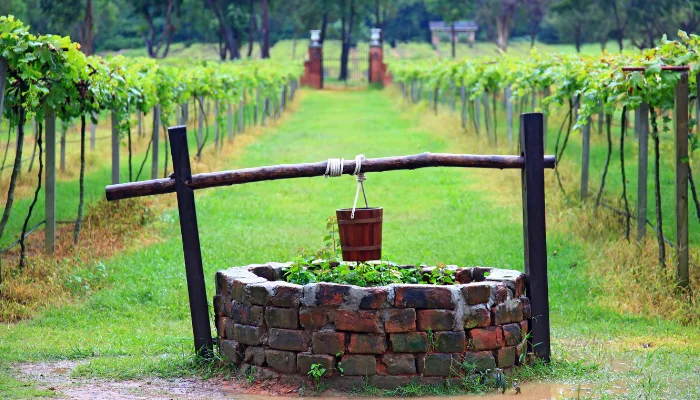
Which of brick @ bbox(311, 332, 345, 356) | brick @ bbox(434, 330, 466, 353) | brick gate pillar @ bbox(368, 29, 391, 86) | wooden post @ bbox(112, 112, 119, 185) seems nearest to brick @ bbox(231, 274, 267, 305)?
brick @ bbox(311, 332, 345, 356)

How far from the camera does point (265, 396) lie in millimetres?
5672

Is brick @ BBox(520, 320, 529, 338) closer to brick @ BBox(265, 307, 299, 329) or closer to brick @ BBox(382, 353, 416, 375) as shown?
brick @ BBox(382, 353, 416, 375)

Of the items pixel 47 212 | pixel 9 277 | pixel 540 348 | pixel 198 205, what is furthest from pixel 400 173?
pixel 540 348

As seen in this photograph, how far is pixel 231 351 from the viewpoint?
617 cm

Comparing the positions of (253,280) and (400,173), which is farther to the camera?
(400,173)

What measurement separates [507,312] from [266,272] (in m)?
1.74

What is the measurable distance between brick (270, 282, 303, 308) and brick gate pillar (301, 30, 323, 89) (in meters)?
46.0

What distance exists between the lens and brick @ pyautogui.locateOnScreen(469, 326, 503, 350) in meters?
5.76

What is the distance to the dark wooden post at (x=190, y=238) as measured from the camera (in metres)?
6.26

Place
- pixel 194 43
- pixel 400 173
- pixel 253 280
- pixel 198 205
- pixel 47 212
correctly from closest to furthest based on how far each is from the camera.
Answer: pixel 253 280 < pixel 47 212 < pixel 198 205 < pixel 400 173 < pixel 194 43

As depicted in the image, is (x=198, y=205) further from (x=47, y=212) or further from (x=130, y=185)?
(x=130, y=185)

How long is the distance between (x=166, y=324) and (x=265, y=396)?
2819 millimetres

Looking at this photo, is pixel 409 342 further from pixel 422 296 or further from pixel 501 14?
pixel 501 14

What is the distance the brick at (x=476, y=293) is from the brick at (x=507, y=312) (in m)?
0.12
